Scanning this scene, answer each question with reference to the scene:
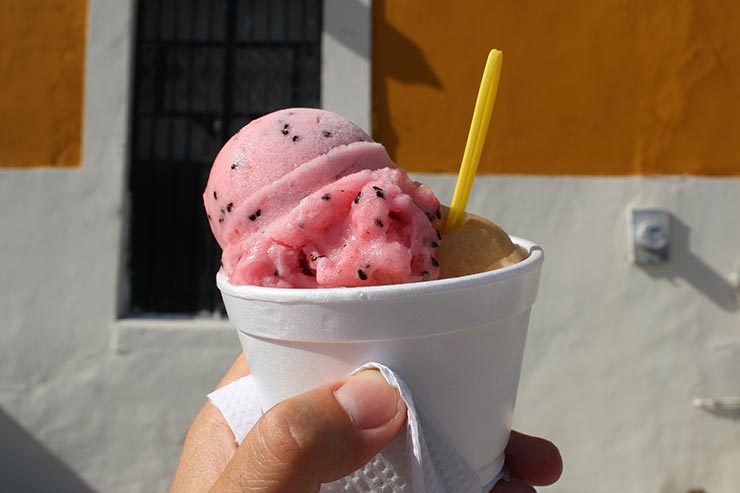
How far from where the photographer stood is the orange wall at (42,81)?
3822 millimetres

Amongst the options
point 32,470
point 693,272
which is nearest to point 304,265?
point 693,272

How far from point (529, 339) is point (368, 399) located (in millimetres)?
3012

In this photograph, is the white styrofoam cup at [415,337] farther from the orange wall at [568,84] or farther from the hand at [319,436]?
the orange wall at [568,84]

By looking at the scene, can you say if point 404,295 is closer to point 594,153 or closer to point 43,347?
point 594,153

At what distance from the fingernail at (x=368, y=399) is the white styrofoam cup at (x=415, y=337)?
4cm

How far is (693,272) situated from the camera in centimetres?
382

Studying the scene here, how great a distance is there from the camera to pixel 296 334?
3.29 ft

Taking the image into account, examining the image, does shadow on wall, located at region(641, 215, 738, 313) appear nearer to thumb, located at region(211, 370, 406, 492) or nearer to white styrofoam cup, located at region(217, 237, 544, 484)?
white styrofoam cup, located at region(217, 237, 544, 484)

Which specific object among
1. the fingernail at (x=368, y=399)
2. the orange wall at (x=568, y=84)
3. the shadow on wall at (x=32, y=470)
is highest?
the orange wall at (x=568, y=84)

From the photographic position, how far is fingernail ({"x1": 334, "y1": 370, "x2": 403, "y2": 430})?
96 cm

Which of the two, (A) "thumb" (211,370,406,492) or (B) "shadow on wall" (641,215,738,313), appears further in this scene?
(B) "shadow on wall" (641,215,738,313)

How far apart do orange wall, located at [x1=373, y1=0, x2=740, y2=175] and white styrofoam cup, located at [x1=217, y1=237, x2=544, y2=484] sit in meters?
2.74

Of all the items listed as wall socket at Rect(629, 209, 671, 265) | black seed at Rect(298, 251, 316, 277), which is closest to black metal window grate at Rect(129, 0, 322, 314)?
wall socket at Rect(629, 209, 671, 265)

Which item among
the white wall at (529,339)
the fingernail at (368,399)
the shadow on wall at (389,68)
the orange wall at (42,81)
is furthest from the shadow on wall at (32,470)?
the fingernail at (368,399)
